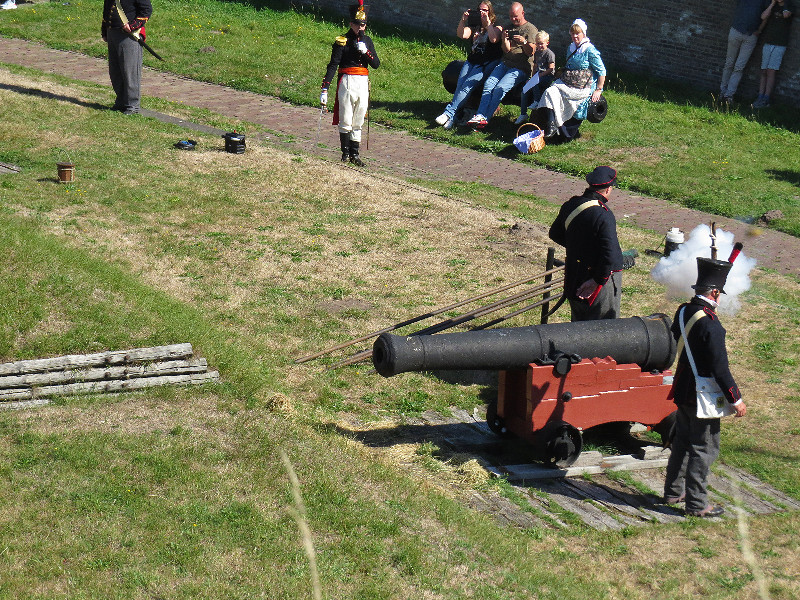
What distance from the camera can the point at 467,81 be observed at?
1698 cm

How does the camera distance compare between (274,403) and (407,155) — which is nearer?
(274,403)

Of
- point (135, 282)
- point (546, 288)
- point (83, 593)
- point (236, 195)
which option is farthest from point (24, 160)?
point (83, 593)

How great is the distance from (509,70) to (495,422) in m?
10.4

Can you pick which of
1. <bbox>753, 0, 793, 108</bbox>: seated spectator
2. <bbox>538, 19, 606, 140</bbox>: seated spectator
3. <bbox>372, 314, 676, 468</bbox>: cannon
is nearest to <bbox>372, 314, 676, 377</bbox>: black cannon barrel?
<bbox>372, 314, 676, 468</bbox>: cannon

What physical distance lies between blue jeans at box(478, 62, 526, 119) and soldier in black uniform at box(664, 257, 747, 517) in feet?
33.7

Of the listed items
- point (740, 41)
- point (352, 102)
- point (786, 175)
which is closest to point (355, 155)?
point (352, 102)

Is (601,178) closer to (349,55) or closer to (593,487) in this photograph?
(593,487)

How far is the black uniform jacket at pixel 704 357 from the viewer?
6.63 meters

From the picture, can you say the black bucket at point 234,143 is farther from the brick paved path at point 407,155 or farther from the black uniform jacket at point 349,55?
the black uniform jacket at point 349,55

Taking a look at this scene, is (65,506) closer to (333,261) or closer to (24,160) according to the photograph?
(333,261)

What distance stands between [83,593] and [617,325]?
4186 millimetres

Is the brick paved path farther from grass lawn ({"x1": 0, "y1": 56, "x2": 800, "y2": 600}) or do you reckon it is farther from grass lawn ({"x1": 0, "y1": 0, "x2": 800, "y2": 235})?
grass lawn ({"x1": 0, "y1": 56, "x2": 800, "y2": 600})

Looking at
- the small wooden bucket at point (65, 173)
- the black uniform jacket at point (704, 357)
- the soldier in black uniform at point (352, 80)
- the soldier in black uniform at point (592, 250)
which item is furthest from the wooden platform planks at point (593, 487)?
the soldier in black uniform at point (352, 80)

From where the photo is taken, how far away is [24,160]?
13203 millimetres
